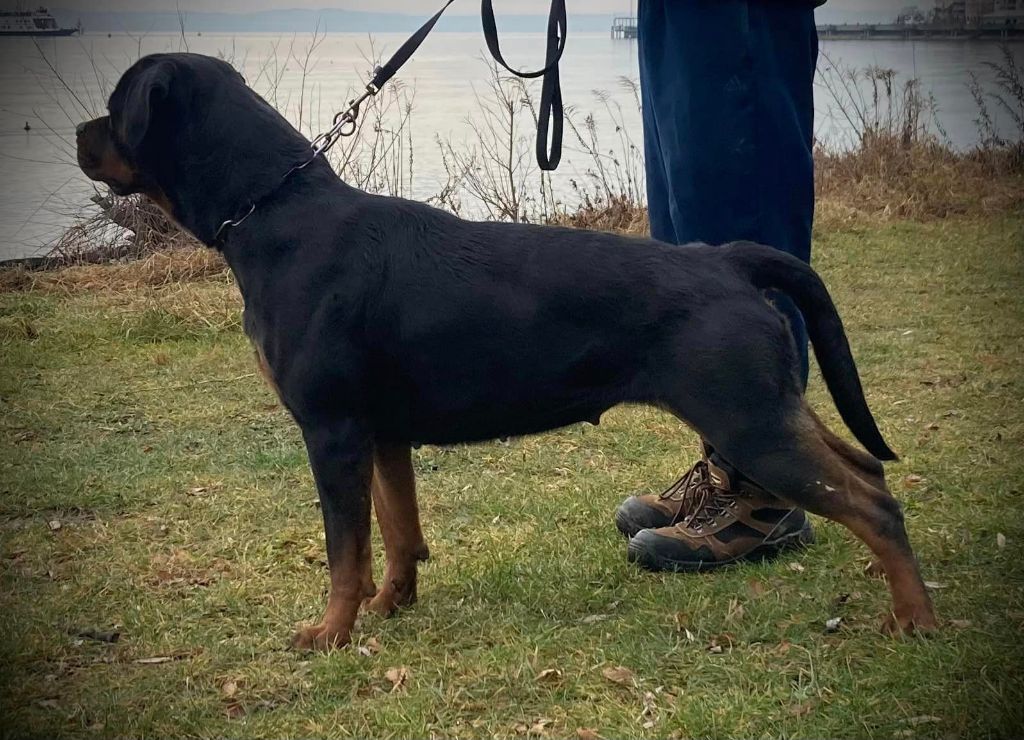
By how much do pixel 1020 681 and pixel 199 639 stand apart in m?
2.30

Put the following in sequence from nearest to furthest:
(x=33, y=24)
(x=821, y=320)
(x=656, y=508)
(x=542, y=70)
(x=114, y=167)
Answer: (x=821, y=320) → (x=114, y=167) → (x=542, y=70) → (x=656, y=508) → (x=33, y=24)

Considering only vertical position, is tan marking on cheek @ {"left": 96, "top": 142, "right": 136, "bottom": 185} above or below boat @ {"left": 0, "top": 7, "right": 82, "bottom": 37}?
below

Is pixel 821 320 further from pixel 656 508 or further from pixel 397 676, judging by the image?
pixel 397 676

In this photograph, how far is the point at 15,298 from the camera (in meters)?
8.10

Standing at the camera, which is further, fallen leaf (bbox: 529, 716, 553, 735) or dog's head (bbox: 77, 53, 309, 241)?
dog's head (bbox: 77, 53, 309, 241)

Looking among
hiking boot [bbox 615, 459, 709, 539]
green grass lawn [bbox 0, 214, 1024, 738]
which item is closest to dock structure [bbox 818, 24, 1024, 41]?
green grass lawn [bbox 0, 214, 1024, 738]

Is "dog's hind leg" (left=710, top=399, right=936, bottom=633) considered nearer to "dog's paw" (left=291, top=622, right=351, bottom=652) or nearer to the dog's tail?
the dog's tail

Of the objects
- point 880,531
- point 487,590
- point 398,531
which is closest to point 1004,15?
point 880,531

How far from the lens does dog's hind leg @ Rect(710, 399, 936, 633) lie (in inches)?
122

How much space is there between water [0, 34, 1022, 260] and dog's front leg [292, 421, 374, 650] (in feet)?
18.6

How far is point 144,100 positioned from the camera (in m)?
3.33

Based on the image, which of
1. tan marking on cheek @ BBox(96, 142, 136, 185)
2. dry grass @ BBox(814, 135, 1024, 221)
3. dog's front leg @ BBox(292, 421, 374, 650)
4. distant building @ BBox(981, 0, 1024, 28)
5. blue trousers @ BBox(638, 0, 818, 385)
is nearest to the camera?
dog's front leg @ BBox(292, 421, 374, 650)

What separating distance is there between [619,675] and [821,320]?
118 cm

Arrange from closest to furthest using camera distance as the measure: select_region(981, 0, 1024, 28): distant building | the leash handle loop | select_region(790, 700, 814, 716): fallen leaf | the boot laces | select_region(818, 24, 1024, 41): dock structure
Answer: select_region(790, 700, 814, 716): fallen leaf → the boot laces → the leash handle loop → select_region(981, 0, 1024, 28): distant building → select_region(818, 24, 1024, 41): dock structure
